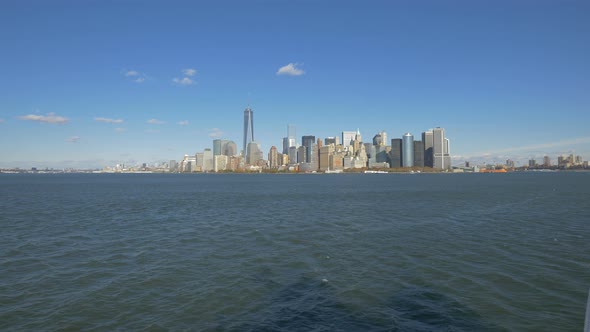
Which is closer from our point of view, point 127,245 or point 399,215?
point 127,245

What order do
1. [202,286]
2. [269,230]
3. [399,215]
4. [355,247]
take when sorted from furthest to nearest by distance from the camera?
[399,215] < [269,230] < [355,247] < [202,286]

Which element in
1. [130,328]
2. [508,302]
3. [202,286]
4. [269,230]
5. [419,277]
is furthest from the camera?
[269,230]

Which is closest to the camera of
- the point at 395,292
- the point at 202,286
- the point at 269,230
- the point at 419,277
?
the point at 395,292

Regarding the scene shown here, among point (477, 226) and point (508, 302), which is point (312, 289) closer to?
point (508, 302)

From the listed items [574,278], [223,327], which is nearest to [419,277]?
[574,278]

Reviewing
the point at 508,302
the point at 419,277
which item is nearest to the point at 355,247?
the point at 419,277

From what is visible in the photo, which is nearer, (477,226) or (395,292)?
(395,292)

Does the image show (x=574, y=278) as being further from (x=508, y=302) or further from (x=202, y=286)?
(x=202, y=286)

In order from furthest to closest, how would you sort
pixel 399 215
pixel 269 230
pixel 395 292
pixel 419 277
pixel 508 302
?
pixel 399 215, pixel 269 230, pixel 419 277, pixel 395 292, pixel 508 302
